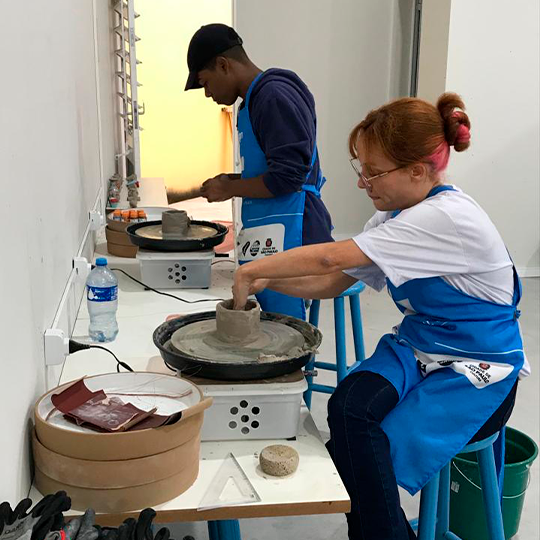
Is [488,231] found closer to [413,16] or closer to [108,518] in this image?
[108,518]

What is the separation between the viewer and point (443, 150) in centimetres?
156

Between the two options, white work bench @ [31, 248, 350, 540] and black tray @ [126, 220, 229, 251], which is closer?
white work bench @ [31, 248, 350, 540]

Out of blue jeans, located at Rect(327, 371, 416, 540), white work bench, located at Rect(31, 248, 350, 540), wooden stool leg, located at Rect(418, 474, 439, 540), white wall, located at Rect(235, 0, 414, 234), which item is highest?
white wall, located at Rect(235, 0, 414, 234)

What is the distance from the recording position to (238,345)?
1.49 metres

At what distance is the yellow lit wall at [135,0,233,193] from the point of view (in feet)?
22.0

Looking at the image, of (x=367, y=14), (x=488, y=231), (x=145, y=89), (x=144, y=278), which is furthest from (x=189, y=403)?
(x=145, y=89)

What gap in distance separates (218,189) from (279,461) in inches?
52.5

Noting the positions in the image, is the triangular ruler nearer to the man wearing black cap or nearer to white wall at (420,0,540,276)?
the man wearing black cap

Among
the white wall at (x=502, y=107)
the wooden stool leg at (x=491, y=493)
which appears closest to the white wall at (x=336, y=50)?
the white wall at (x=502, y=107)

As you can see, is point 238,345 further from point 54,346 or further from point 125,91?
point 125,91

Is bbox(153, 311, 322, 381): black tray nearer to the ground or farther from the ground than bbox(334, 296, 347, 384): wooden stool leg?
farther from the ground

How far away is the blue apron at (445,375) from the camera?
1501 mm

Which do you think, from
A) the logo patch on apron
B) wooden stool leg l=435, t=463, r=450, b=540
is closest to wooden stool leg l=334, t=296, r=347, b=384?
the logo patch on apron

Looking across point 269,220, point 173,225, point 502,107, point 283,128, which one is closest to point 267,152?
point 283,128
